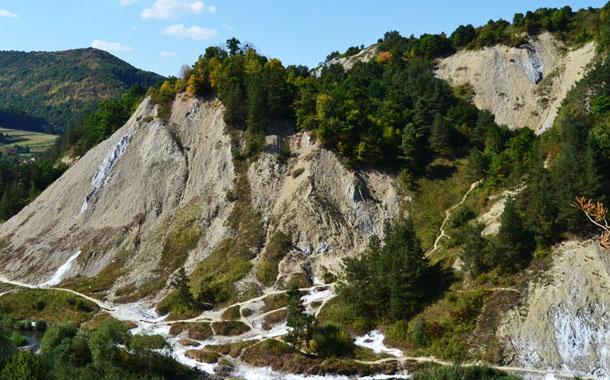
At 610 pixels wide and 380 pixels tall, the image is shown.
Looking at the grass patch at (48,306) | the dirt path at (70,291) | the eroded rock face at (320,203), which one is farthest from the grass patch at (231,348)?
the grass patch at (48,306)

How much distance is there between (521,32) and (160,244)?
73439 millimetres

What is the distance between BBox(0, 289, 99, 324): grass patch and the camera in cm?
6297

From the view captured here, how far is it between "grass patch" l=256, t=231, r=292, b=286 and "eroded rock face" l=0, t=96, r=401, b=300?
0.86m

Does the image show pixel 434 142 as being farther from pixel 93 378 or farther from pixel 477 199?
pixel 93 378

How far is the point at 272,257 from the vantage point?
6712 centimetres

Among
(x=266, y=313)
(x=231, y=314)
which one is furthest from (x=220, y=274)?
(x=266, y=313)

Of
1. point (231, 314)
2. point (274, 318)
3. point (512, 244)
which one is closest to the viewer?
point (512, 244)

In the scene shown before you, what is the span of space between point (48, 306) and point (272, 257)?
94.6ft

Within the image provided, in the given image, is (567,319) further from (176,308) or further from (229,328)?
(176,308)

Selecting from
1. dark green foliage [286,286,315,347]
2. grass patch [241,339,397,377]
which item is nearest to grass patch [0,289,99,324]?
grass patch [241,339,397,377]

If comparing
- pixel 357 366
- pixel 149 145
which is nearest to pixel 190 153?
pixel 149 145

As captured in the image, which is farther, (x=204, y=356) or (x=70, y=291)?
(x=70, y=291)

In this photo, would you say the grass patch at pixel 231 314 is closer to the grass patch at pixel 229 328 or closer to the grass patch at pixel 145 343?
the grass patch at pixel 229 328

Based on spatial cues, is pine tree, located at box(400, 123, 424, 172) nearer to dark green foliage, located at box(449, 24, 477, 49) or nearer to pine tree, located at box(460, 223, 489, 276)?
pine tree, located at box(460, 223, 489, 276)
